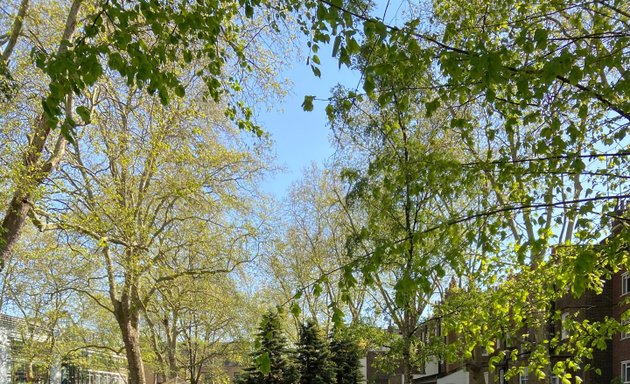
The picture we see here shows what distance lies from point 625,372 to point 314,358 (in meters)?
12.5

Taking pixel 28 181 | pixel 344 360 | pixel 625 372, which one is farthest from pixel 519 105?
pixel 344 360

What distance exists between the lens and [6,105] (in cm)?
1164

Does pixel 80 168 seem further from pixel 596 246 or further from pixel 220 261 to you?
pixel 596 246

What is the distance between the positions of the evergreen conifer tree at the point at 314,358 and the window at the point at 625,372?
11.7 meters

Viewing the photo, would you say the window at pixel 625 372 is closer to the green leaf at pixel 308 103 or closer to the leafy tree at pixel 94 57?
the leafy tree at pixel 94 57

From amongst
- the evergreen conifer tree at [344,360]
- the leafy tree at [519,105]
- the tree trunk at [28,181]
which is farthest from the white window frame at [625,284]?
the tree trunk at [28,181]

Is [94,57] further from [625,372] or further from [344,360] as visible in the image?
[344,360]

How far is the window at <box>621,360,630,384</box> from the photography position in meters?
22.2

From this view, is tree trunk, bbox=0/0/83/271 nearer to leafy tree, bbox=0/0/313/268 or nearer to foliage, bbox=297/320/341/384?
leafy tree, bbox=0/0/313/268

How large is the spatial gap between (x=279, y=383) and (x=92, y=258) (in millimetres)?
11696

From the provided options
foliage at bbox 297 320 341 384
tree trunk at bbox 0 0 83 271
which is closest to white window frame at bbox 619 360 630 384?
foliage at bbox 297 320 341 384

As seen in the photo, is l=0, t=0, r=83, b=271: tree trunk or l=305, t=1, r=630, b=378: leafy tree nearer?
l=305, t=1, r=630, b=378: leafy tree

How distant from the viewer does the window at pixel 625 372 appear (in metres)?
22.2

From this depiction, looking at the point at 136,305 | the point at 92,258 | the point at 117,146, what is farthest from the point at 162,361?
the point at 117,146
